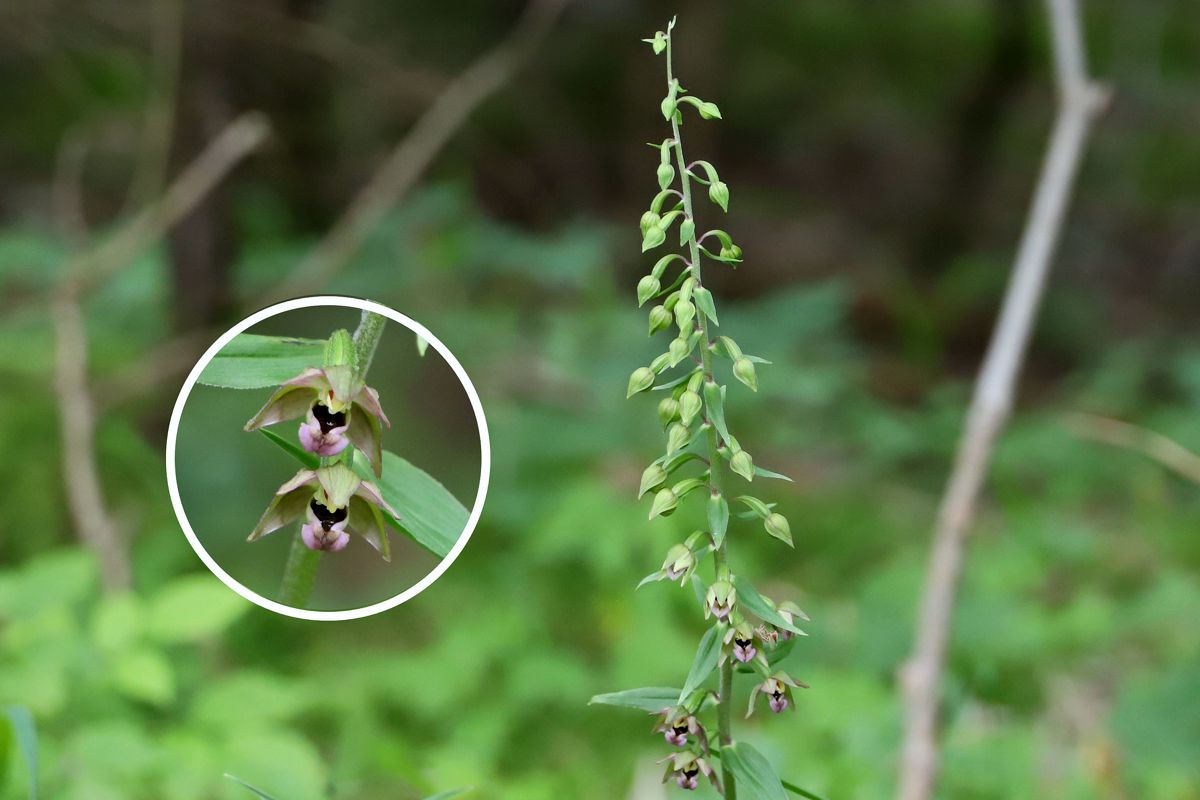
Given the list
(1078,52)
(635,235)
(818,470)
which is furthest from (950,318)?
(1078,52)

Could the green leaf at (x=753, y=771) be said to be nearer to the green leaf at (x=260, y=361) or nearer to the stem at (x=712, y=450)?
the stem at (x=712, y=450)

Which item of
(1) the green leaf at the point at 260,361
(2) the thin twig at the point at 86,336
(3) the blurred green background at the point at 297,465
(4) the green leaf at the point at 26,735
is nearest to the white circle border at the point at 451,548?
(1) the green leaf at the point at 260,361

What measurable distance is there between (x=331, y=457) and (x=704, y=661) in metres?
0.22

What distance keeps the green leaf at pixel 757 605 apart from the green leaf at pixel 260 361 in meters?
0.25

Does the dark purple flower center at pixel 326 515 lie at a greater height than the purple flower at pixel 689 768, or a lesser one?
greater

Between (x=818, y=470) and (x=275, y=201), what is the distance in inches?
88.3

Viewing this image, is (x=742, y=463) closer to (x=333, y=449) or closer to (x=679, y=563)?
(x=679, y=563)

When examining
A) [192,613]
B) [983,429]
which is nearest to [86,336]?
[192,613]

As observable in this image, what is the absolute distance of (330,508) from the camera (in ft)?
1.87

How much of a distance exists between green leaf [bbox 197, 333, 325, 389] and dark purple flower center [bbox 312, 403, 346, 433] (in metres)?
0.03

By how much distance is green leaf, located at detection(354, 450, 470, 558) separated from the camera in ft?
1.95

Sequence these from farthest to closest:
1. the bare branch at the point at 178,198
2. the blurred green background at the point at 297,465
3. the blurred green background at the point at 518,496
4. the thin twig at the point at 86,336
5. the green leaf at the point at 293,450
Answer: the bare branch at the point at 178,198
the blurred green background at the point at 297,465
the thin twig at the point at 86,336
the blurred green background at the point at 518,496
the green leaf at the point at 293,450

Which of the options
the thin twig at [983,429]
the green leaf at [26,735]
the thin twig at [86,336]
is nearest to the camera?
the green leaf at [26,735]

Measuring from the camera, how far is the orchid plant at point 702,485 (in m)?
0.57
